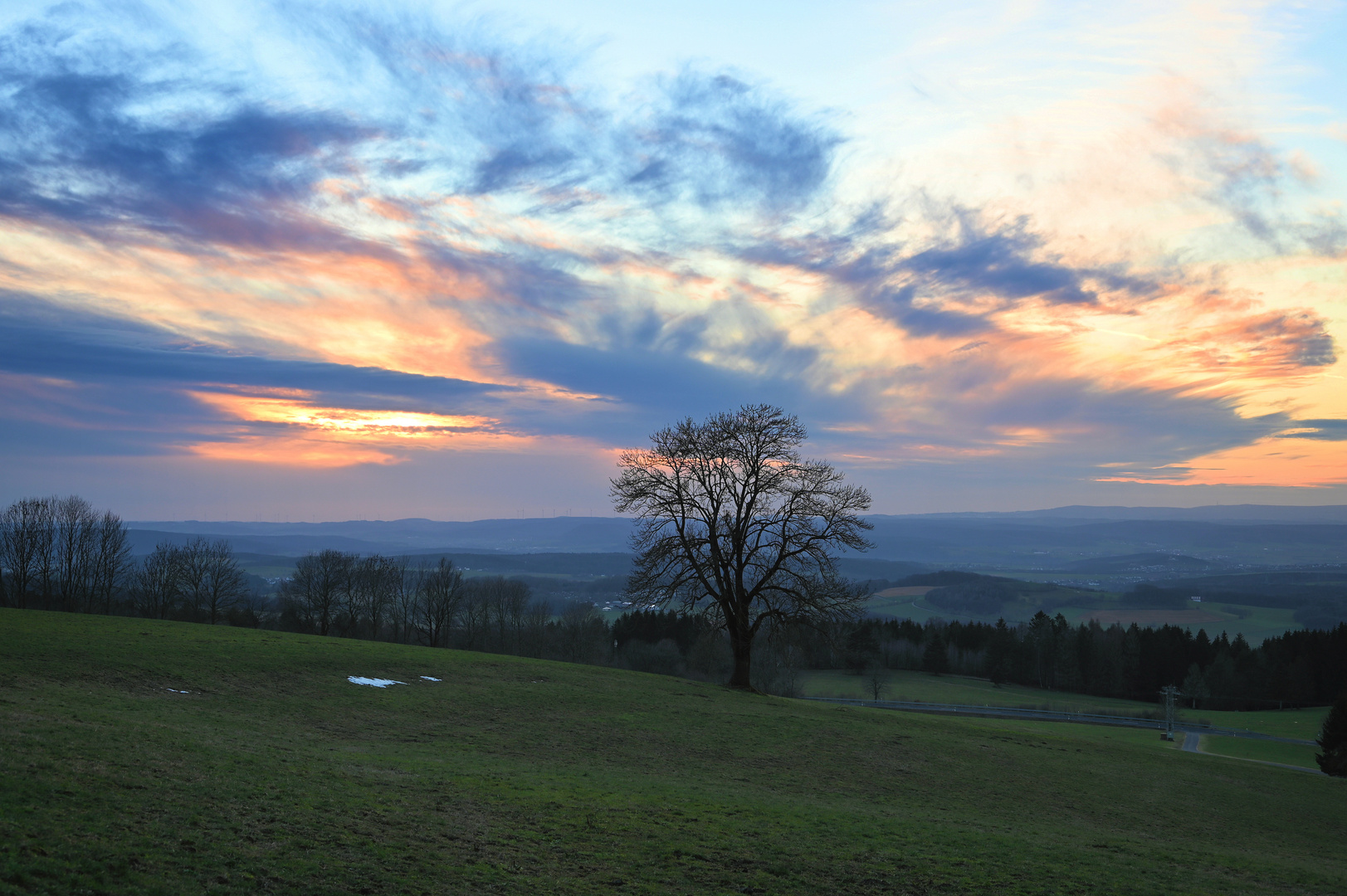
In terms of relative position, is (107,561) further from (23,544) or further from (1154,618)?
(1154,618)

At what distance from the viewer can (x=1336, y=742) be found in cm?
5378

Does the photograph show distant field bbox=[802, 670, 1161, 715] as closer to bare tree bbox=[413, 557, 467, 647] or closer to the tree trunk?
bare tree bbox=[413, 557, 467, 647]

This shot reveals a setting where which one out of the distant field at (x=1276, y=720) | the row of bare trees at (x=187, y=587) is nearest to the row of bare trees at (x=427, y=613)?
the row of bare trees at (x=187, y=587)

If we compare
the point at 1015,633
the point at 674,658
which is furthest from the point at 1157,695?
the point at 674,658

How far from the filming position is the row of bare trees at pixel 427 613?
8256cm

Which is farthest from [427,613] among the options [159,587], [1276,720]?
[1276,720]

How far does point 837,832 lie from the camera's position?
15.5m

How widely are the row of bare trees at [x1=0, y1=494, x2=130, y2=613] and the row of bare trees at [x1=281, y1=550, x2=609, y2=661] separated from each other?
18.4 metres

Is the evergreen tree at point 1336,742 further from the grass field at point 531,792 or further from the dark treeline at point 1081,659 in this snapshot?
the dark treeline at point 1081,659

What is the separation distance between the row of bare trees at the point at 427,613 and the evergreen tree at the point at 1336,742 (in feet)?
243

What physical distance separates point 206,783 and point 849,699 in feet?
310

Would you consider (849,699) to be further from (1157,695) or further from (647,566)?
(647,566)

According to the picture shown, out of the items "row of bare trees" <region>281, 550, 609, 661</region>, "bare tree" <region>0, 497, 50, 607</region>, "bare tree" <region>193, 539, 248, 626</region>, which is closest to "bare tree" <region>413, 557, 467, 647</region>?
"row of bare trees" <region>281, 550, 609, 661</region>

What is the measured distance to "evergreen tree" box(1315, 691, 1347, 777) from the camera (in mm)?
51594
